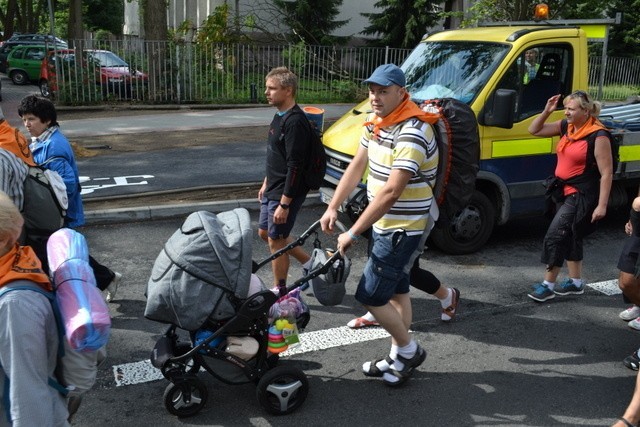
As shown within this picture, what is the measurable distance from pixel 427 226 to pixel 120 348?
2364 millimetres

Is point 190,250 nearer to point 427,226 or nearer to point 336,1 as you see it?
point 427,226

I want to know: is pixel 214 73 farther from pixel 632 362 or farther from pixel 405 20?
pixel 632 362

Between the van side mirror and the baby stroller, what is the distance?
3.02m

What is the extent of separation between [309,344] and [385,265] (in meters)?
1.14

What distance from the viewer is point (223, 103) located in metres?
19.9

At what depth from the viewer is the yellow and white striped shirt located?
3904mm

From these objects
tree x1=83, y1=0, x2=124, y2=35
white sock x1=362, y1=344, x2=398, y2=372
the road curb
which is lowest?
white sock x1=362, y1=344, x2=398, y2=372

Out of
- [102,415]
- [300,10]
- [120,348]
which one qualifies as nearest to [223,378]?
[102,415]

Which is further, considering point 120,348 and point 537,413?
point 120,348

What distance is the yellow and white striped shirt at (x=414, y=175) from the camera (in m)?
3.90

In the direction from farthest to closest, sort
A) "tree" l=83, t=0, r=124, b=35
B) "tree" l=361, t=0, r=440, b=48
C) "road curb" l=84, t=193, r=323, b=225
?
"tree" l=83, t=0, r=124, b=35 → "tree" l=361, t=0, r=440, b=48 → "road curb" l=84, t=193, r=323, b=225

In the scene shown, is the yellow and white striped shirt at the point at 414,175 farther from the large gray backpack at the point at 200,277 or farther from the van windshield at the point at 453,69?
the van windshield at the point at 453,69

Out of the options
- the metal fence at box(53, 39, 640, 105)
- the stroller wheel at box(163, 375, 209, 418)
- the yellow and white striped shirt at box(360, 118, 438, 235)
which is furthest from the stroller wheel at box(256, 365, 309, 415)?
the metal fence at box(53, 39, 640, 105)

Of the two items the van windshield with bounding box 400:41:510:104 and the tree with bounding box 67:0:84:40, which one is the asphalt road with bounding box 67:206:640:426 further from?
the tree with bounding box 67:0:84:40
